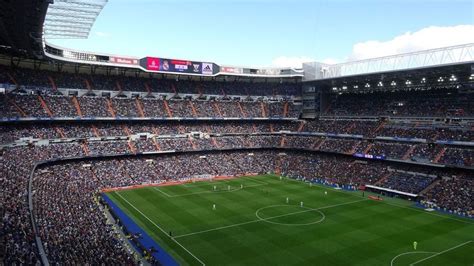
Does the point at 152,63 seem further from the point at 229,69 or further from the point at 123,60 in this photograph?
the point at 229,69

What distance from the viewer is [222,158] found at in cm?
6919

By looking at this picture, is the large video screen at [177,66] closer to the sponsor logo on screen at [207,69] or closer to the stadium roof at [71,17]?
the sponsor logo on screen at [207,69]

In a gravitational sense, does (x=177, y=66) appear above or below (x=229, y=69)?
below

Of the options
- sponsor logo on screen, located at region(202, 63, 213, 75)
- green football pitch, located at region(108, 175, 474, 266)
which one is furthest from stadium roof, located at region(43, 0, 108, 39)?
sponsor logo on screen, located at region(202, 63, 213, 75)

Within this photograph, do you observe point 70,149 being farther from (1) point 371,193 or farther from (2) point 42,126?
(1) point 371,193

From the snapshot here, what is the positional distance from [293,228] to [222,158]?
34.8 meters

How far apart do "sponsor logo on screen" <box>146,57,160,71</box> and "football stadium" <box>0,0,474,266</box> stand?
0.68ft

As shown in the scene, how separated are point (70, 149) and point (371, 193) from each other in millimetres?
46922

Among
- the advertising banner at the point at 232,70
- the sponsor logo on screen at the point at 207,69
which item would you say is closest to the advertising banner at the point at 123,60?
the sponsor logo on screen at the point at 207,69

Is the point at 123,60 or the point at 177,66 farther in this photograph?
the point at 177,66

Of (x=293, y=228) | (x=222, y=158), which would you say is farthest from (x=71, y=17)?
(x=222, y=158)

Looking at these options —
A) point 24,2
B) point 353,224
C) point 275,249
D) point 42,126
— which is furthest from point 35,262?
point 42,126

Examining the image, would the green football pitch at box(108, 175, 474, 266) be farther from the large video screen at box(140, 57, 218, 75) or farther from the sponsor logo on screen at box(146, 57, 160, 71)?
the large video screen at box(140, 57, 218, 75)

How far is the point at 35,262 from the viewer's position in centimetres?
1953
